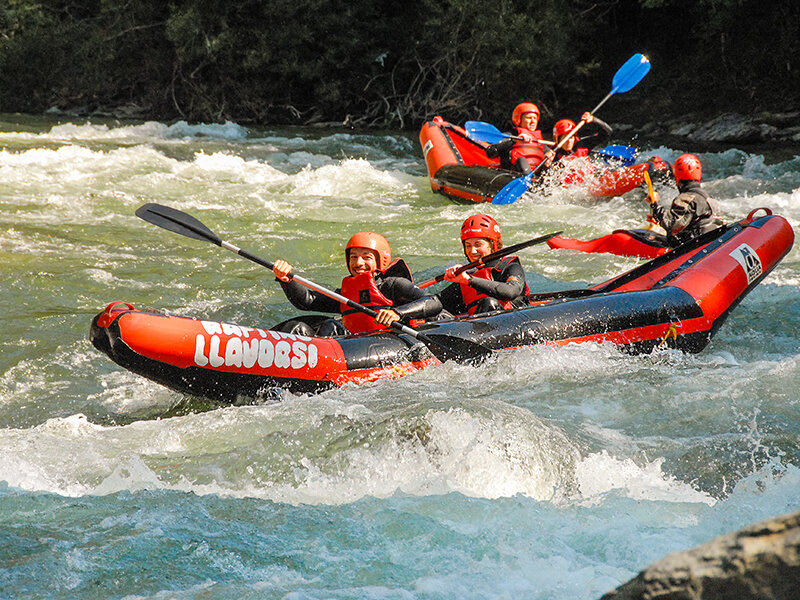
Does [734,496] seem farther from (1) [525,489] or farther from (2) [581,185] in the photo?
(2) [581,185]

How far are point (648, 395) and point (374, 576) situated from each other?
2090 millimetres

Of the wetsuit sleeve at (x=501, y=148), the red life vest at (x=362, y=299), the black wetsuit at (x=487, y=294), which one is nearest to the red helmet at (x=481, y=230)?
the black wetsuit at (x=487, y=294)

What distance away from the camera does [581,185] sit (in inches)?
392

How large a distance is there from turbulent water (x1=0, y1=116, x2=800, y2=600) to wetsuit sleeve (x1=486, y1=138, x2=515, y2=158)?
400 cm

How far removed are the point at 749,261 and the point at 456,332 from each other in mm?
2363

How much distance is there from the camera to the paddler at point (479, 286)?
516cm

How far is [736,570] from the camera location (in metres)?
1.35

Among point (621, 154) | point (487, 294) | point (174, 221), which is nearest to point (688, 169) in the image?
point (487, 294)

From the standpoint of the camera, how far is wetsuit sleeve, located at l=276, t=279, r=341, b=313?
5383mm

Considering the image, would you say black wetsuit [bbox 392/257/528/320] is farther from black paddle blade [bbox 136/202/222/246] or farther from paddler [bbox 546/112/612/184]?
paddler [bbox 546/112/612/184]

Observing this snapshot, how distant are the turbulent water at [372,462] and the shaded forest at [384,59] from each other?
380 inches

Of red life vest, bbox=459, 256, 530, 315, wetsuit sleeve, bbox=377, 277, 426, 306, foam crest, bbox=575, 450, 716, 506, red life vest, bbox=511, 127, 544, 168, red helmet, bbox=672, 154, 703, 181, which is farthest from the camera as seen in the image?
red life vest, bbox=511, 127, 544, 168

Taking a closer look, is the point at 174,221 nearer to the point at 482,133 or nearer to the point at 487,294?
the point at 487,294

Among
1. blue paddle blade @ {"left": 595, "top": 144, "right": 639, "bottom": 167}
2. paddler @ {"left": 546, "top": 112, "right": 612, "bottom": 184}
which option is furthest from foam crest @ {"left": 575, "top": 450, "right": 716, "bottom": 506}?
blue paddle blade @ {"left": 595, "top": 144, "right": 639, "bottom": 167}
